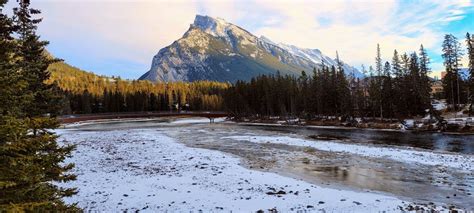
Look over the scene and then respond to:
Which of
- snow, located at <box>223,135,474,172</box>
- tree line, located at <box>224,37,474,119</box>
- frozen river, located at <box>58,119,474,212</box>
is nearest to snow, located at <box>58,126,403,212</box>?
frozen river, located at <box>58,119,474,212</box>

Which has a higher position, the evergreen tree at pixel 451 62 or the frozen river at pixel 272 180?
the evergreen tree at pixel 451 62

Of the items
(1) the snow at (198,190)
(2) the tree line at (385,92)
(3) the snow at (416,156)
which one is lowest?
(3) the snow at (416,156)

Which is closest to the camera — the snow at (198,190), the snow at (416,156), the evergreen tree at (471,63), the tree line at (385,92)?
the snow at (198,190)

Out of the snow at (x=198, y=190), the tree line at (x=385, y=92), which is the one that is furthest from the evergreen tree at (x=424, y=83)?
the snow at (x=198, y=190)

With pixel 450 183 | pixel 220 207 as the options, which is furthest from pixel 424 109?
pixel 220 207

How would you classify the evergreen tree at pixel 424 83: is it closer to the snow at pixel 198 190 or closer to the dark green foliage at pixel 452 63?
the dark green foliage at pixel 452 63

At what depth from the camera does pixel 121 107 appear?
18725cm

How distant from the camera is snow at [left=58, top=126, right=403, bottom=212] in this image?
1567 centimetres

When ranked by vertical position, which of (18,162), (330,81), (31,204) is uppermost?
(330,81)

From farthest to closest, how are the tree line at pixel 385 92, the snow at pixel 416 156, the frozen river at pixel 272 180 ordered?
the tree line at pixel 385 92 → the snow at pixel 416 156 → the frozen river at pixel 272 180

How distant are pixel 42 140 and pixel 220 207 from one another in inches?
367

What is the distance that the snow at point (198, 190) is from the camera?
15672mm

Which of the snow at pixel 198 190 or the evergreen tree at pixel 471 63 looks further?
the evergreen tree at pixel 471 63

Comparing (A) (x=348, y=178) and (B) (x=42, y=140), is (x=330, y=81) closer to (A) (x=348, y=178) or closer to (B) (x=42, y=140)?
(A) (x=348, y=178)
